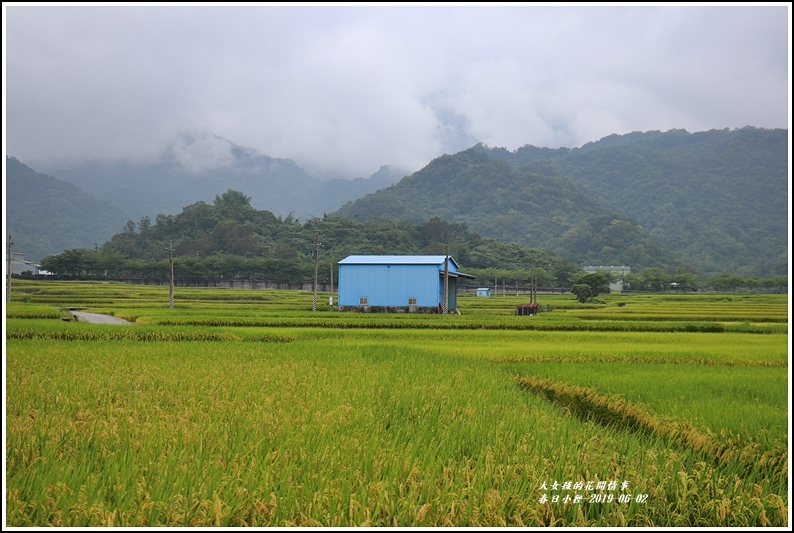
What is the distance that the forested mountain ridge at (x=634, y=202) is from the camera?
4050 inches

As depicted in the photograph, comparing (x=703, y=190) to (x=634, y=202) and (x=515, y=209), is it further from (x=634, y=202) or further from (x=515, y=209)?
(x=515, y=209)

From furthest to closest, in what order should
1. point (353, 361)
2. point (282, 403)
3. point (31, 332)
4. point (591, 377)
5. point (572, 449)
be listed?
point (31, 332), point (353, 361), point (591, 377), point (282, 403), point (572, 449)

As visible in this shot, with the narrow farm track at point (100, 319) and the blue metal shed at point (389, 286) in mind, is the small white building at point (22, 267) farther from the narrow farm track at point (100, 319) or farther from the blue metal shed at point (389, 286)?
the blue metal shed at point (389, 286)

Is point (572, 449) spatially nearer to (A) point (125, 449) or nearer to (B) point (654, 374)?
(A) point (125, 449)

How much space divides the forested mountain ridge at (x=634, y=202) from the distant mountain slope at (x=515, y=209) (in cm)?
26

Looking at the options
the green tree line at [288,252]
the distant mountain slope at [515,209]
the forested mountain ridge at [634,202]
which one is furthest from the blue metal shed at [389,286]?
the distant mountain slope at [515,209]

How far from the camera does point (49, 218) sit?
89.2 meters

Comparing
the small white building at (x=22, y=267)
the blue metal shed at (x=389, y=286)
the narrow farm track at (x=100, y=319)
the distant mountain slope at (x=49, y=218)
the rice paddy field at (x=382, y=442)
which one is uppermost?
the distant mountain slope at (x=49, y=218)

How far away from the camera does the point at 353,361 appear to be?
12.1 meters

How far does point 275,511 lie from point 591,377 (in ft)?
27.1

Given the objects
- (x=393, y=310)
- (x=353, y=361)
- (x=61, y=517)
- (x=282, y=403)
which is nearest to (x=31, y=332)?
(x=353, y=361)

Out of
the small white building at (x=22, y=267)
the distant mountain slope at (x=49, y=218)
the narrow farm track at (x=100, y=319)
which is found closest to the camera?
the narrow farm track at (x=100, y=319)

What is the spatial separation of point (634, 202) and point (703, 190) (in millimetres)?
25741

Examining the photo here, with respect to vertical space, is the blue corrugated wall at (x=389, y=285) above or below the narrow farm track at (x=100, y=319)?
above
